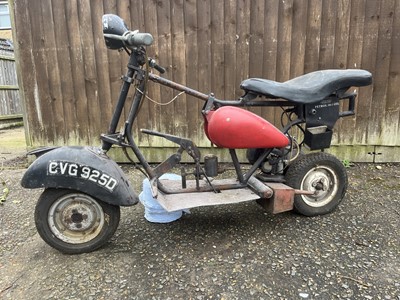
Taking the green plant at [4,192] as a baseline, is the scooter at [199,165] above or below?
above

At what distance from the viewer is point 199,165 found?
2615 mm

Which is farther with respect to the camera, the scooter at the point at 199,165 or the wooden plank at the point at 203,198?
the wooden plank at the point at 203,198

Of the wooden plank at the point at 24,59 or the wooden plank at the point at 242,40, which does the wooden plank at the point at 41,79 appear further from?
the wooden plank at the point at 242,40

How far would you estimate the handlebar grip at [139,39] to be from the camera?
6.82 feet

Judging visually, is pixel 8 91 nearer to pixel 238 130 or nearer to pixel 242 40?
pixel 242 40

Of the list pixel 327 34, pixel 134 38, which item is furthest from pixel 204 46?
pixel 134 38

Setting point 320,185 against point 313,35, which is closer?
point 320,185

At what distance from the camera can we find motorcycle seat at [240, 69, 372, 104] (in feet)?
8.27

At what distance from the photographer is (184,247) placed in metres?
2.45

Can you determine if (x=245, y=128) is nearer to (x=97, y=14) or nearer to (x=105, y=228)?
(x=105, y=228)

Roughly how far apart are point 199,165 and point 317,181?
43.5 inches

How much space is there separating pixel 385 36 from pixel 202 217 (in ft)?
10.7

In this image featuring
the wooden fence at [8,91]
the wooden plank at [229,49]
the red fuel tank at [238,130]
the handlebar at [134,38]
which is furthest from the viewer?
the wooden fence at [8,91]

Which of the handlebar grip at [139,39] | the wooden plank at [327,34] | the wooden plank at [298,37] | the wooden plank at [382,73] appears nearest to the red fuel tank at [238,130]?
the handlebar grip at [139,39]
